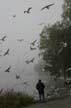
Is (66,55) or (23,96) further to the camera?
(66,55)

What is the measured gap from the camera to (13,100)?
71.8 ft

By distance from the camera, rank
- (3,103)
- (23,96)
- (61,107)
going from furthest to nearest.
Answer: (23,96), (3,103), (61,107)

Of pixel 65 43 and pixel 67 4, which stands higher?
pixel 67 4

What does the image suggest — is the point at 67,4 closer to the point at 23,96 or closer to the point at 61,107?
the point at 23,96

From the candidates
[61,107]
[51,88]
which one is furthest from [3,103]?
[51,88]

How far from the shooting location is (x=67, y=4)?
119 feet

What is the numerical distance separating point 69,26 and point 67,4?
2211mm

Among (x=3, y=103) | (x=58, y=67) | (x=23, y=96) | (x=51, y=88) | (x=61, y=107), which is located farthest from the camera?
(x=58, y=67)

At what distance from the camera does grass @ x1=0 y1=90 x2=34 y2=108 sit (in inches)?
821

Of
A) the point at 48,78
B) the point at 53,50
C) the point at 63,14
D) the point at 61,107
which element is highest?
the point at 63,14

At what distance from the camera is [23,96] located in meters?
24.0

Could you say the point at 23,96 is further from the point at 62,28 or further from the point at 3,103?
the point at 62,28

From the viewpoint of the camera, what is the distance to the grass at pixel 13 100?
2086 cm

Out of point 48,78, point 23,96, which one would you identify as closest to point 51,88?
point 48,78
